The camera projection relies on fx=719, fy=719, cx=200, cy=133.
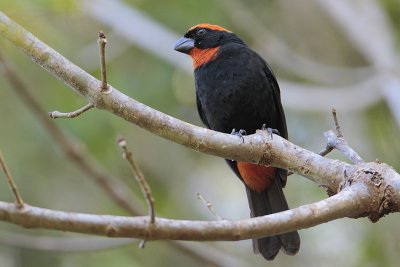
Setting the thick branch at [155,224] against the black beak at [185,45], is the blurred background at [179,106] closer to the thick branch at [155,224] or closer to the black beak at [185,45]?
the black beak at [185,45]

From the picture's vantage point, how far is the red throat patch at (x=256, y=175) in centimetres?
407

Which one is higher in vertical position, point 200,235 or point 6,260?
point 200,235

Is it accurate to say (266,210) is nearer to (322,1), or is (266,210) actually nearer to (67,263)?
(67,263)

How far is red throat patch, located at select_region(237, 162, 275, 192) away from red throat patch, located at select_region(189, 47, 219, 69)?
640 millimetres

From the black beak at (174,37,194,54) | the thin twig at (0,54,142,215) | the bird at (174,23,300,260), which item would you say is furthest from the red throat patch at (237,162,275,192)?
the black beak at (174,37,194,54)

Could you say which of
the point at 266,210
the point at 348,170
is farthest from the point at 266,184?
the point at 348,170

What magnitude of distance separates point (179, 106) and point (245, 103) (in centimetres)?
245

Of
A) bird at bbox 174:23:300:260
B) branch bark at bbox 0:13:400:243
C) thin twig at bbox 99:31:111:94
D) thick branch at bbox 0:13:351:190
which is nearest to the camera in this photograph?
branch bark at bbox 0:13:400:243

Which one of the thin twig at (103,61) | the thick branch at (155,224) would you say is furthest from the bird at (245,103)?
the thick branch at (155,224)

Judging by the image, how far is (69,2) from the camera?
463 centimetres

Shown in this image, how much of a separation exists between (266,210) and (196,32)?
1.28 meters

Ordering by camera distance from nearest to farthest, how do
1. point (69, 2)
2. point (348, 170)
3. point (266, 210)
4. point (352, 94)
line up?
point (348, 170)
point (266, 210)
point (69, 2)
point (352, 94)

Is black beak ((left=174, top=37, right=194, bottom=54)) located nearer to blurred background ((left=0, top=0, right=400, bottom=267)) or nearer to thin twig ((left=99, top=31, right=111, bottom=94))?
blurred background ((left=0, top=0, right=400, bottom=267))

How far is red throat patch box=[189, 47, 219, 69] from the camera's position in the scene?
13.8ft
